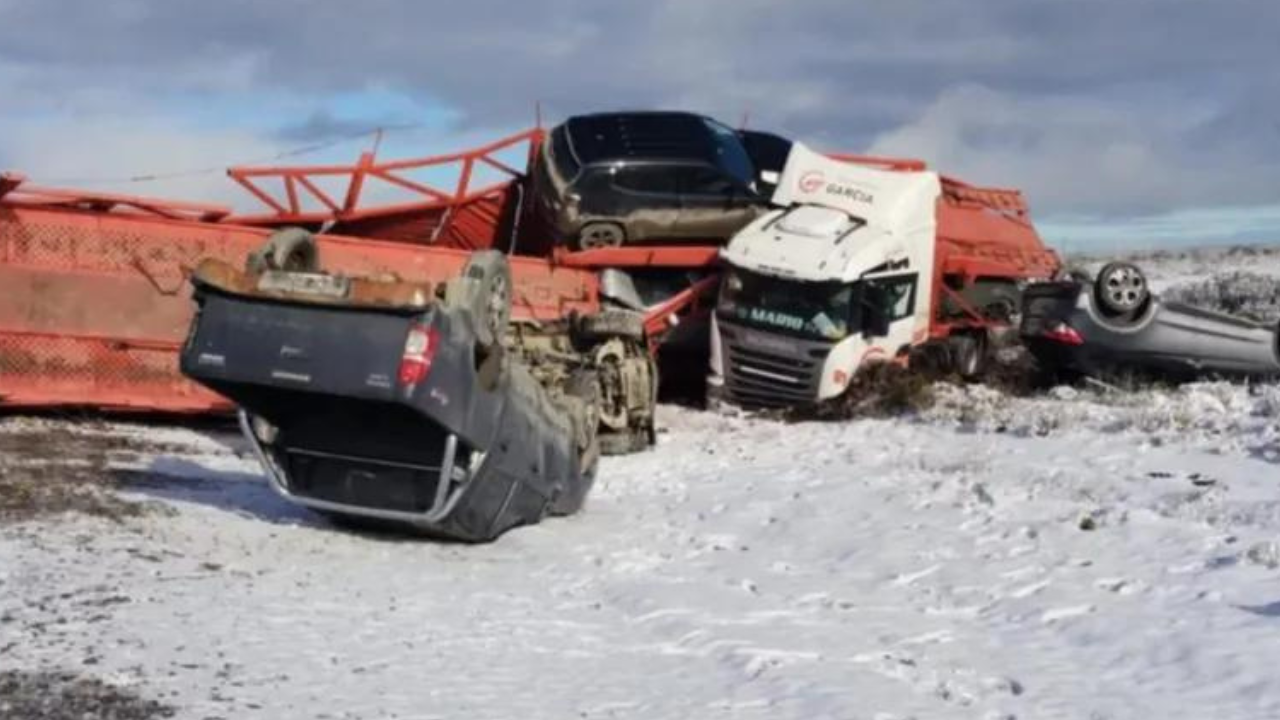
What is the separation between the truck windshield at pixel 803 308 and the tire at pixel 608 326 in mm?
2155

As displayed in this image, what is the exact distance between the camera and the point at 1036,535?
10.0 meters

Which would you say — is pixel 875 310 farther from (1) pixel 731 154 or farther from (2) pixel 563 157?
(2) pixel 563 157

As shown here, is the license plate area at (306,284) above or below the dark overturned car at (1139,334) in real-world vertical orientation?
above

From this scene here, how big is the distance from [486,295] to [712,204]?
933 centimetres

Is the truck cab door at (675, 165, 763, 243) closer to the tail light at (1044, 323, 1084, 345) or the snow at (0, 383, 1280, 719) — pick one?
the tail light at (1044, 323, 1084, 345)

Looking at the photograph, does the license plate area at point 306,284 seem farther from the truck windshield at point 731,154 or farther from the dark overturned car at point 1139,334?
the dark overturned car at point 1139,334

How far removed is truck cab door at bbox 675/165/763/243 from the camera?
59.2ft

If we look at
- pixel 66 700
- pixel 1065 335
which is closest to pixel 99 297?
pixel 66 700

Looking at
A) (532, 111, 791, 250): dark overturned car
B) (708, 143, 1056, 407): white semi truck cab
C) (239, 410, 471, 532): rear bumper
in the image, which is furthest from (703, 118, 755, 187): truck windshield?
(239, 410, 471, 532): rear bumper

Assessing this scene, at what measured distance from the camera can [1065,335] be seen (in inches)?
666

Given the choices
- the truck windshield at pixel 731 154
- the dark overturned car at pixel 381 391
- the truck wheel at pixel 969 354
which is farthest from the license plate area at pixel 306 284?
the truck wheel at pixel 969 354

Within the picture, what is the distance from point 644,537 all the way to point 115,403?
549 cm

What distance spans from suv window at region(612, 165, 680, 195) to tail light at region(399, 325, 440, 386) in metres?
9.58

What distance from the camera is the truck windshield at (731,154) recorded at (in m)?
18.4
